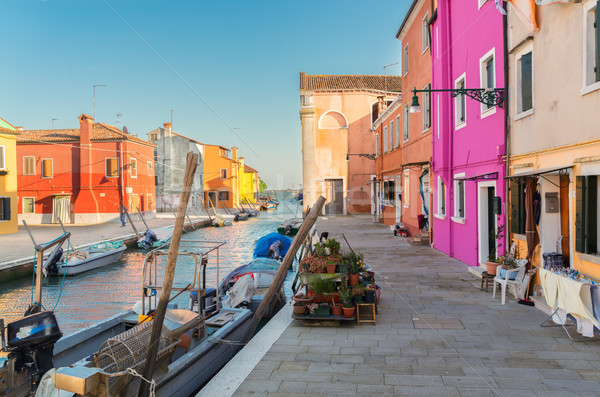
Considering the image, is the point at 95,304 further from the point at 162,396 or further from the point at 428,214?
the point at 428,214

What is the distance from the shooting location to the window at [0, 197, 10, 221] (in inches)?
943

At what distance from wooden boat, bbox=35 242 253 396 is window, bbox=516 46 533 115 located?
665cm

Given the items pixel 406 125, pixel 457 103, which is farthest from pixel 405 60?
pixel 457 103

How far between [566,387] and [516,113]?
5.73 meters

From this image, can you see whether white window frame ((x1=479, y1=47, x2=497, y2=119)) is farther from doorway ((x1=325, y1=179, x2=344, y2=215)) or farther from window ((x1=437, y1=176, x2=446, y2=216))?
doorway ((x1=325, y1=179, x2=344, y2=215))

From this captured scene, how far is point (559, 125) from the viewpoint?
6695mm

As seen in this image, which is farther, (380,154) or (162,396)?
(380,154)

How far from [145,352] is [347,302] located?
10.1ft

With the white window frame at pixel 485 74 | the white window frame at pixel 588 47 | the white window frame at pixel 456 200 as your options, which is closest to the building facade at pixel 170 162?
the white window frame at pixel 456 200

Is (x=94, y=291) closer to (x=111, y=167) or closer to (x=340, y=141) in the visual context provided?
(x=111, y=167)

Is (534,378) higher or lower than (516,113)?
lower

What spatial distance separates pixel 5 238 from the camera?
21.9 metres

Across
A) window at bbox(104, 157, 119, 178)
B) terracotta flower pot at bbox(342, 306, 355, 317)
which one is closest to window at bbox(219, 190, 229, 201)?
window at bbox(104, 157, 119, 178)

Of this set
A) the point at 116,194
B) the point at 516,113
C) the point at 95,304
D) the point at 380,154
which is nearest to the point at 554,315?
the point at 516,113
